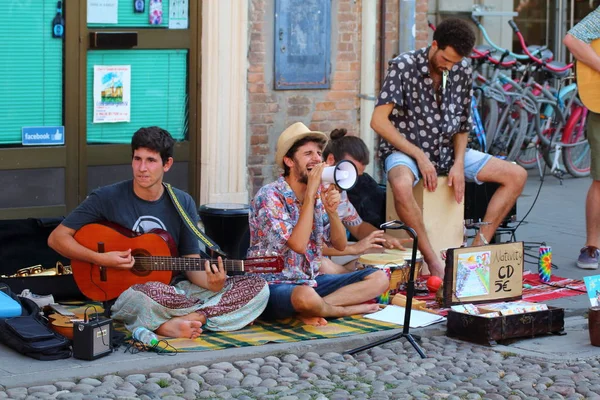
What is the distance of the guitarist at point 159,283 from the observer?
21.2 ft

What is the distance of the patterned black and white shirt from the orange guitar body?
7.07 feet

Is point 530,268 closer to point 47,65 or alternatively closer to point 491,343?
point 491,343

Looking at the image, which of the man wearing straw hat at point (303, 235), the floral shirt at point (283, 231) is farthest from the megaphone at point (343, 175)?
the floral shirt at point (283, 231)

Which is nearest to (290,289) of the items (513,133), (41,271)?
(41,271)

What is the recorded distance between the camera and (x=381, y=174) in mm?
10297

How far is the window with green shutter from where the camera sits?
27.9 feet

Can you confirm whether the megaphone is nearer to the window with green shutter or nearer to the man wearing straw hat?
the man wearing straw hat

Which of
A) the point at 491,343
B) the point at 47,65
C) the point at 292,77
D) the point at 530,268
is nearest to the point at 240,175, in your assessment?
the point at 292,77

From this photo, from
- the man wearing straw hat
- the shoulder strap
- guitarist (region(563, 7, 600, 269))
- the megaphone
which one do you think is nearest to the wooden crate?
the man wearing straw hat

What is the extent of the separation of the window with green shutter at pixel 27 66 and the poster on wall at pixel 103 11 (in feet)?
0.89

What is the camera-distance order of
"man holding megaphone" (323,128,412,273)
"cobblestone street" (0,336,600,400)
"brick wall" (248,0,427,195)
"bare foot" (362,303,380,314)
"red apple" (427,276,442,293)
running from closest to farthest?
"cobblestone street" (0,336,600,400) → "bare foot" (362,303,380,314) → "man holding megaphone" (323,128,412,273) → "red apple" (427,276,442,293) → "brick wall" (248,0,427,195)

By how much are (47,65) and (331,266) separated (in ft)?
8.56

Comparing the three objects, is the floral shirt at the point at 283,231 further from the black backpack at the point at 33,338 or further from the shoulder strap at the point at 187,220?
the black backpack at the point at 33,338

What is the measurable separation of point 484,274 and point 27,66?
11.6ft
